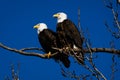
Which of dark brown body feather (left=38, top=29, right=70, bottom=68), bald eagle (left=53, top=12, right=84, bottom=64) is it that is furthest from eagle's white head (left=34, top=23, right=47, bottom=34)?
bald eagle (left=53, top=12, right=84, bottom=64)

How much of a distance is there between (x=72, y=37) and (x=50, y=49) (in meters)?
0.65

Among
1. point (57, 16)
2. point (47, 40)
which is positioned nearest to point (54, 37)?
point (47, 40)

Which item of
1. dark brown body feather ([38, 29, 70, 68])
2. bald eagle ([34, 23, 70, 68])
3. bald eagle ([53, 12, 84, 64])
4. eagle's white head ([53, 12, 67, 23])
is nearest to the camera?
bald eagle ([53, 12, 84, 64])

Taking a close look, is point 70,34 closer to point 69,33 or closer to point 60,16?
point 69,33

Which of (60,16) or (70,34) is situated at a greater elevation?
Result: (60,16)

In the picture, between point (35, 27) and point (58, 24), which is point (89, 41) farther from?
point (35, 27)

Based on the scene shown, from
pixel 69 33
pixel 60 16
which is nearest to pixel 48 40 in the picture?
pixel 69 33

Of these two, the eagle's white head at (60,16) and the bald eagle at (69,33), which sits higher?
the eagle's white head at (60,16)

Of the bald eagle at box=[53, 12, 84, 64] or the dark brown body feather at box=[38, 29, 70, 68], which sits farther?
the dark brown body feather at box=[38, 29, 70, 68]

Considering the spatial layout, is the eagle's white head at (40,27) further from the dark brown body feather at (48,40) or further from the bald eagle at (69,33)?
the bald eagle at (69,33)

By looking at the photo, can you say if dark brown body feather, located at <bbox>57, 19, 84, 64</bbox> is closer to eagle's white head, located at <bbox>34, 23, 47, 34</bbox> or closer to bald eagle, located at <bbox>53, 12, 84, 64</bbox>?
bald eagle, located at <bbox>53, 12, 84, 64</bbox>

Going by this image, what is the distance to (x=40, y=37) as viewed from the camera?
7.72m

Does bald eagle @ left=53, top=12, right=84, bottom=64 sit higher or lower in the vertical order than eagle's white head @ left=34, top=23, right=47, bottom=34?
lower

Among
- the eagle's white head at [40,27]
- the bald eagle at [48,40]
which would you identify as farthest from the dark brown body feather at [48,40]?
the eagle's white head at [40,27]
